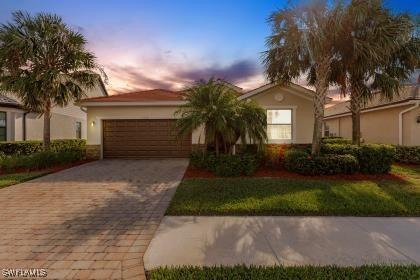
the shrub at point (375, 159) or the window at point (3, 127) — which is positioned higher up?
the window at point (3, 127)

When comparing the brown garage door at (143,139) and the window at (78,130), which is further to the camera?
the window at (78,130)

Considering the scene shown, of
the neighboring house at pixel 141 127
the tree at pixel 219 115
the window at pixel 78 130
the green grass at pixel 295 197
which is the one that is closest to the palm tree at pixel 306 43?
the tree at pixel 219 115

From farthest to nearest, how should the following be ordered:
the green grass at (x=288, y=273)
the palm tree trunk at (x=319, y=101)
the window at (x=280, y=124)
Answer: the window at (x=280, y=124)
the palm tree trunk at (x=319, y=101)
the green grass at (x=288, y=273)

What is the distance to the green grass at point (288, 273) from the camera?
3006 mm

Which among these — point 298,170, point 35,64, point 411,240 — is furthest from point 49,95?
point 411,240

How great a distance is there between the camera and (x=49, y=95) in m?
11.4

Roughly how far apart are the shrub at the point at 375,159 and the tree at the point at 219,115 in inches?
142

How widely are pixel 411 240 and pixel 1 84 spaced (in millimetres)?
15300


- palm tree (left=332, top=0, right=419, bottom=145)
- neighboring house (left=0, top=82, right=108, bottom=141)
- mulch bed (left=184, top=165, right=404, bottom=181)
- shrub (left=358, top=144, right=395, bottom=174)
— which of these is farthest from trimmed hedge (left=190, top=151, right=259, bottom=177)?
neighboring house (left=0, top=82, right=108, bottom=141)

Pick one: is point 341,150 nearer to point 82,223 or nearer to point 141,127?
point 82,223

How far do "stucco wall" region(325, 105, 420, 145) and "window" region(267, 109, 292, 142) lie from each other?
6.83 m

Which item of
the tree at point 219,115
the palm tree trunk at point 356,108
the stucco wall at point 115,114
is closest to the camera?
the tree at point 219,115

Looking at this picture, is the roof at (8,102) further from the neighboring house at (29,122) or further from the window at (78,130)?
the window at (78,130)

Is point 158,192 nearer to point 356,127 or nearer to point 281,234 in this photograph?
point 281,234
